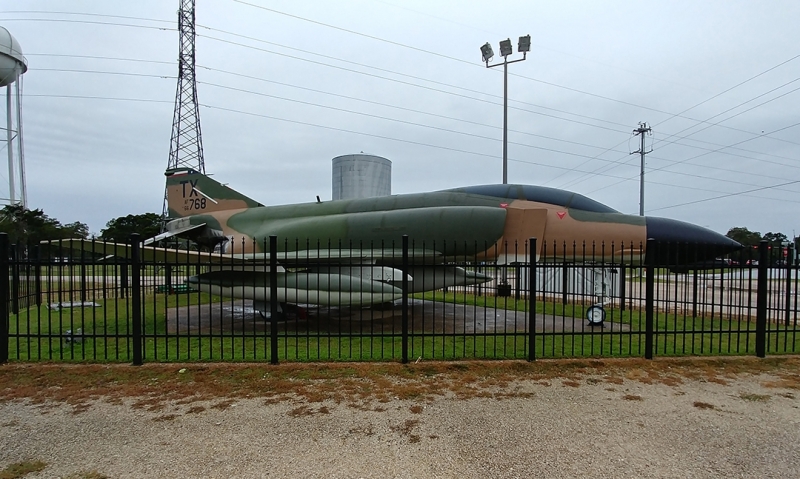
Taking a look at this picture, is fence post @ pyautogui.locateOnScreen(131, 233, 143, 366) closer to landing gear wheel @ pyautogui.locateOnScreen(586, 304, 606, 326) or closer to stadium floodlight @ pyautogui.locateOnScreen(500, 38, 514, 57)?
landing gear wheel @ pyautogui.locateOnScreen(586, 304, 606, 326)

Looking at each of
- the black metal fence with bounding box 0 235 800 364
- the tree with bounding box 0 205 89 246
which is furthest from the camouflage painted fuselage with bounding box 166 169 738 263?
the tree with bounding box 0 205 89 246

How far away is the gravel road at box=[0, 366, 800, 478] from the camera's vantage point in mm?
3500

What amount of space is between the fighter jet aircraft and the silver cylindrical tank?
A: 648 inches

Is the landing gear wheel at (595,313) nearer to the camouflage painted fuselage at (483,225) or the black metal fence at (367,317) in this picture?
the black metal fence at (367,317)

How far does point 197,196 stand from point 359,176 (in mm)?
15284

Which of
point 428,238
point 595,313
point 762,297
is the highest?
point 428,238

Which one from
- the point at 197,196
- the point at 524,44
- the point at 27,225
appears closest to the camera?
the point at 197,196

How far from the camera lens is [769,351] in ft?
24.7

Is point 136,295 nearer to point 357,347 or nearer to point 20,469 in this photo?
point 20,469

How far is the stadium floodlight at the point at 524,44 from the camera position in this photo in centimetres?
2125

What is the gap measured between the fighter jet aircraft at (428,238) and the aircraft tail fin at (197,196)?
219 centimetres

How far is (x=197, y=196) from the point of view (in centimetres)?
1546

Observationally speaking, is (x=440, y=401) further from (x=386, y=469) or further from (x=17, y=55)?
(x=17, y=55)

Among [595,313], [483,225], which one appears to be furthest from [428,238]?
[595,313]
